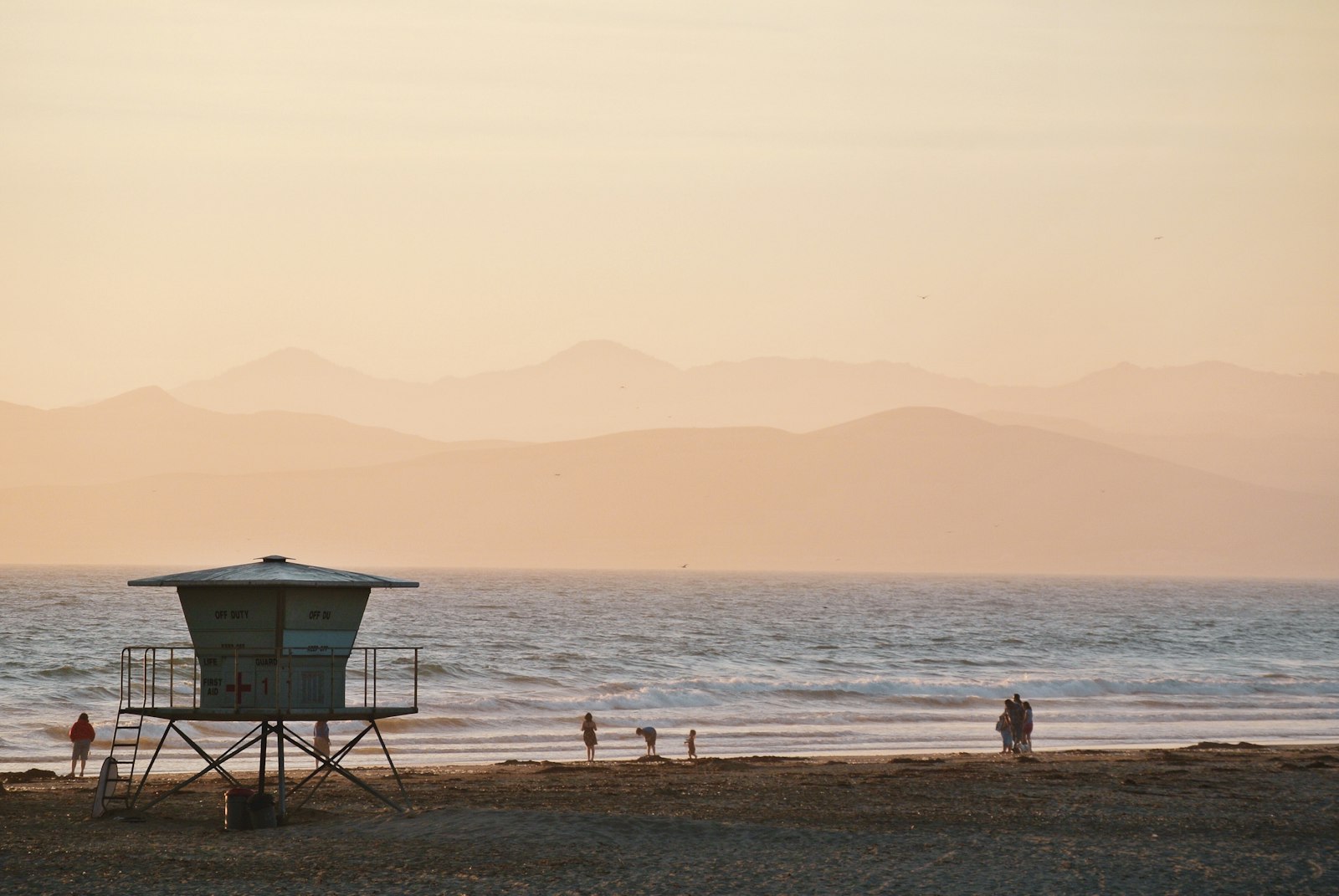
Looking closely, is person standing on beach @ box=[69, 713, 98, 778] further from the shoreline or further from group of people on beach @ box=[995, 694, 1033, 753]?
group of people on beach @ box=[995, 694, 1033, 753]

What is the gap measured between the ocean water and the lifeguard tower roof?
11.5 m

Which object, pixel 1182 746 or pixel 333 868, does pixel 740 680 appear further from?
pixel 333 868

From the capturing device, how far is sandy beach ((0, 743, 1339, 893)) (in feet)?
57.8

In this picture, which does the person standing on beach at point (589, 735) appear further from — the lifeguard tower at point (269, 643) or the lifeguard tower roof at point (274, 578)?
the lifeguard tower roof at point (274, 578)

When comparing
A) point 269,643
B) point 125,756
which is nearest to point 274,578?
point 269,643

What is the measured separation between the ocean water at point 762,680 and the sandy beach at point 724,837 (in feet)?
30.5

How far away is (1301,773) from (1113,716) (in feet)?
68.0

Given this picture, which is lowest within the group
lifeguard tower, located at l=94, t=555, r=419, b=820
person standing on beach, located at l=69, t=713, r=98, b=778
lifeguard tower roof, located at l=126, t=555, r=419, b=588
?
person standing on beach, located at l=69, t=713, r=98, b=778

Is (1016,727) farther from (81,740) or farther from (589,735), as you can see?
(81,740)

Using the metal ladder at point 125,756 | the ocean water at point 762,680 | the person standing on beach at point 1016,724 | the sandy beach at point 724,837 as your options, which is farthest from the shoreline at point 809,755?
the sandy beach at point 724,837

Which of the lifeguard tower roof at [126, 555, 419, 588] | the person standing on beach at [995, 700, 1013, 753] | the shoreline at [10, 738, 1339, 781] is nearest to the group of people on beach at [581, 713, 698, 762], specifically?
the shoreline at [10, 738, 1339, 781]

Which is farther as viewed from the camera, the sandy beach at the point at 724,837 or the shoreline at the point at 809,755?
the shoreline at the point at 809,755

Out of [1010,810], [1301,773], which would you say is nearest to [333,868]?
[1010,810]

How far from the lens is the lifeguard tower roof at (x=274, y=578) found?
74.9ft
